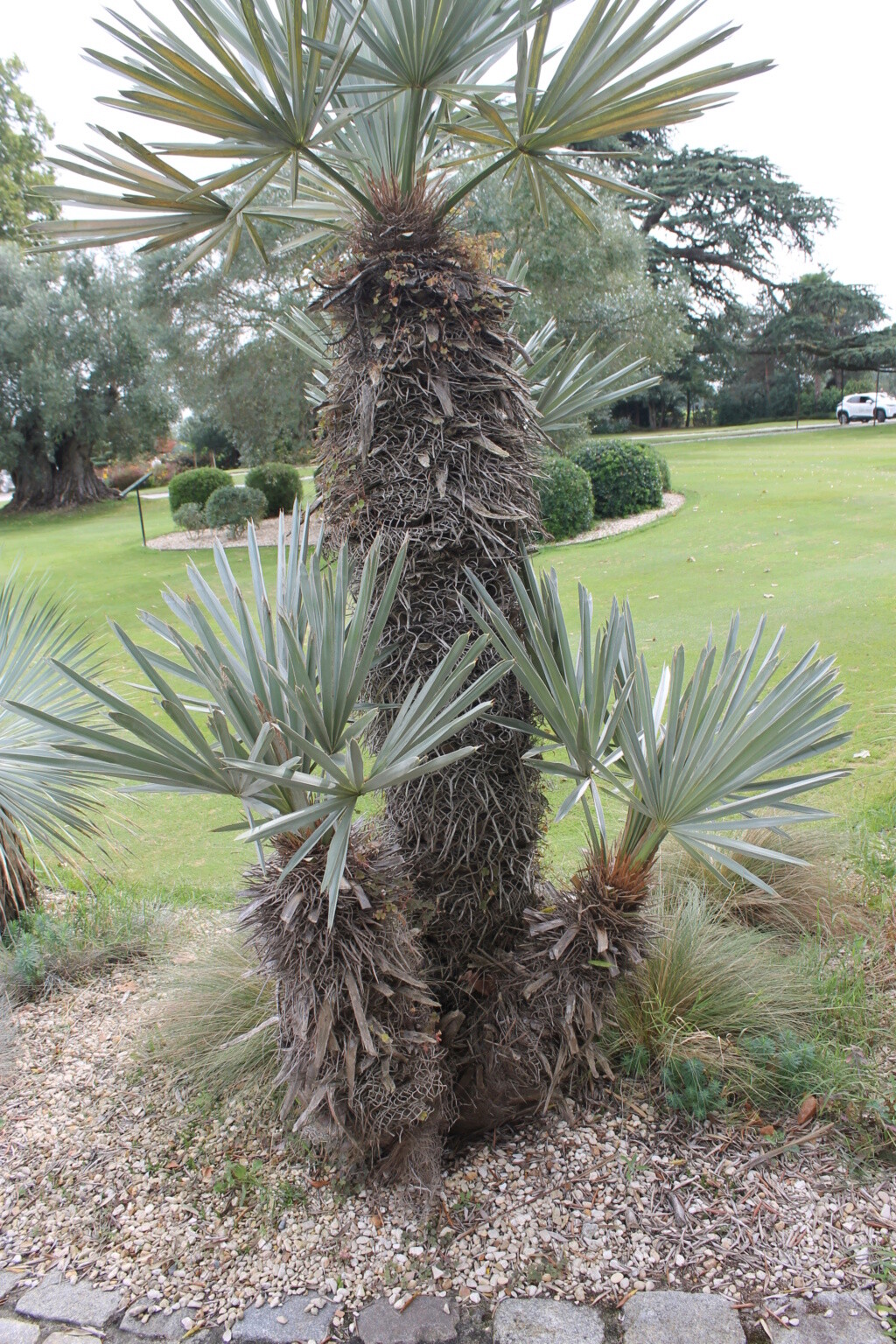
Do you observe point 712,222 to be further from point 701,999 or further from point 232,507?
point 701,999

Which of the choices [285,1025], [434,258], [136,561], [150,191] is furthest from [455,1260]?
[136,561]

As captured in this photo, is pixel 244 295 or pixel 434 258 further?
pixel 244 295

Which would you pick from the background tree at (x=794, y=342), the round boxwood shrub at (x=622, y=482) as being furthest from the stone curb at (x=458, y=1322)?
the background tree at (x=794, y=342)

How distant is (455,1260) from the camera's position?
238 cm

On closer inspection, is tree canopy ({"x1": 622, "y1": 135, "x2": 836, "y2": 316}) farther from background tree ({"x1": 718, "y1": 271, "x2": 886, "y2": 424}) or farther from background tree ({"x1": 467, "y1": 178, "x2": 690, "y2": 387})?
background tree ({"x1": 467, "y1": 178, "x2": 690, "y2": 387})

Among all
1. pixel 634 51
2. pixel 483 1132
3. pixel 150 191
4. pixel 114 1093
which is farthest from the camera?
pixel 114 1093

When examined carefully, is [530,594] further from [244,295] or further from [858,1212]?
[244,295]

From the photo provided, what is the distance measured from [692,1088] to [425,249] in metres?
2.66

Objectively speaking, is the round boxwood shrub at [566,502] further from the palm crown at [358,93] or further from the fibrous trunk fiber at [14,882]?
the palm crown at [358,93]

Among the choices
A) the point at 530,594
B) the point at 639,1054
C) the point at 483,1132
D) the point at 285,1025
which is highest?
the point at 530,594

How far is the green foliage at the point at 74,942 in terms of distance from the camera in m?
3.84

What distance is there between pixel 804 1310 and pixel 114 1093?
2.33 metres

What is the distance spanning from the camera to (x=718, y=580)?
9.65 metres

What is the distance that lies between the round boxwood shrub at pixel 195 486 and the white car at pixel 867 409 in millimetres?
23955
